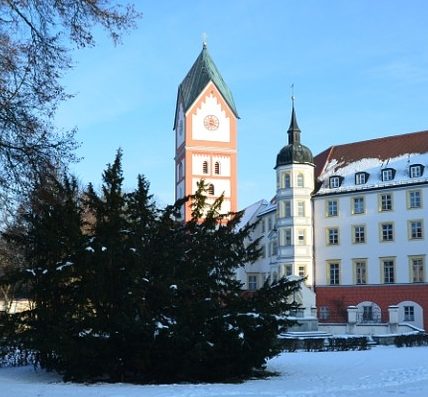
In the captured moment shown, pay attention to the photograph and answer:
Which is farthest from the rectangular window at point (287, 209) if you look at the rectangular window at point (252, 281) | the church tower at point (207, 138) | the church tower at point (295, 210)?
the church tower at point (207, 138)

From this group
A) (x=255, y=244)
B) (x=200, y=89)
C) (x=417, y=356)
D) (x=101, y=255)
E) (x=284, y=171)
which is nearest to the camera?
(x=101, y=255)

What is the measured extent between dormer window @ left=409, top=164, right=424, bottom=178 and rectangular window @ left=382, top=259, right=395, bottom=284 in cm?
627

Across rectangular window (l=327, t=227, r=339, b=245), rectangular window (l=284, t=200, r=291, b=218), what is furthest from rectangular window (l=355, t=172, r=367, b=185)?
rectangular window (l=284, t=200, r=291, b=218)

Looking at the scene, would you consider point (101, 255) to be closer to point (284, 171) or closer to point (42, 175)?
point (42, 175)

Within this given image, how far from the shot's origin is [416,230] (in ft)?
158

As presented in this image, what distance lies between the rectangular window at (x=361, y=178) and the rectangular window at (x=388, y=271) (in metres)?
6.11

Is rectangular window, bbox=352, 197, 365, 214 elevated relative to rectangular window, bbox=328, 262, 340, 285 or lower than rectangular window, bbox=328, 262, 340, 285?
elevated

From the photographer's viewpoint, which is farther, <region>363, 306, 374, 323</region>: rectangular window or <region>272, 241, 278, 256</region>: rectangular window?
<region>272, 241, 278, 256</region>: rectangular window

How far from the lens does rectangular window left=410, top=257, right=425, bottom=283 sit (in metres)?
47.4

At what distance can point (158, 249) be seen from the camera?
16.2m

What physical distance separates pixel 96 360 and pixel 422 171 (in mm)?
38438

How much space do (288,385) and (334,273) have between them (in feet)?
123

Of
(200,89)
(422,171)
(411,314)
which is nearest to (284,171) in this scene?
(422,171)

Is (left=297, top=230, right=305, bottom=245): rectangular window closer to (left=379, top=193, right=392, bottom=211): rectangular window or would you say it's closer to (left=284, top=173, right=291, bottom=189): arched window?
(left=284, top=173, right=291, bottom=189): arched window
